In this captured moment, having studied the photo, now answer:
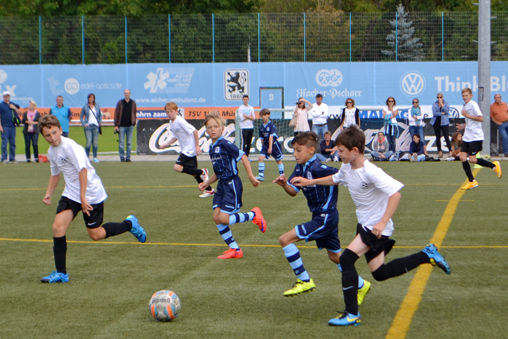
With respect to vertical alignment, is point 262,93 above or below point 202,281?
above

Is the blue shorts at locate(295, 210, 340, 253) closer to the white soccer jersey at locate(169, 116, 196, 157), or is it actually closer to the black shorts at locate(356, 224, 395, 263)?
the black shorts at locate(356, 224, 395, 263)

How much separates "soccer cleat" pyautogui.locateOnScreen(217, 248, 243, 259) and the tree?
2537cm

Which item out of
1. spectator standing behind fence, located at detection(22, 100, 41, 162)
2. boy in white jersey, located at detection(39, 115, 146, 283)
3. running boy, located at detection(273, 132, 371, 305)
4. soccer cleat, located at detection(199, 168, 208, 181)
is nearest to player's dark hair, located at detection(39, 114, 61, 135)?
boy in white jersey, located at detection(39, 115, 146, 283)

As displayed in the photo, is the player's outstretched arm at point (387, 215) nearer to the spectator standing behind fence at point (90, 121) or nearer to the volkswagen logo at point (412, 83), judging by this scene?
the spectator standing behind fence at point (90, 121)

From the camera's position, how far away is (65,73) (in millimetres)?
33969

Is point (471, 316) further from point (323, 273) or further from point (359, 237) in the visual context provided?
point (323, 273)

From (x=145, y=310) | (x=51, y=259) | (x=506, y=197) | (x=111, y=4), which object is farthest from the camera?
(x=111, y=4)

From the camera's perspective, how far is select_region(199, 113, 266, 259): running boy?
287 inches

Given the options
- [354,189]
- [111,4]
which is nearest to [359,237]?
[354,189]

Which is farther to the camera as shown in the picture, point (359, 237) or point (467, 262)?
point (467, 262)

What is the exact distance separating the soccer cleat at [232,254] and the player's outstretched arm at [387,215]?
9.21ft

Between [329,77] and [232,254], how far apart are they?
26178mm

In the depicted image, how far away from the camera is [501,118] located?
21422 mm

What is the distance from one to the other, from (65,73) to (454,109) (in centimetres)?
1983
